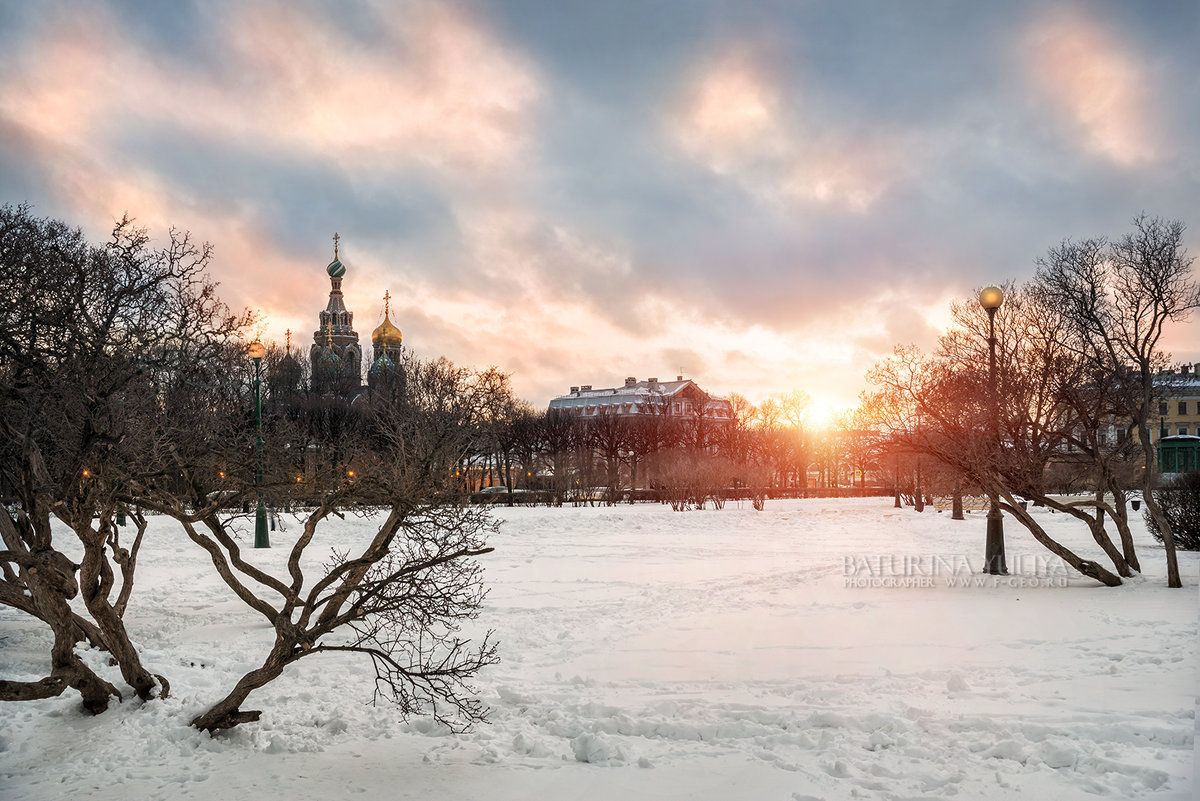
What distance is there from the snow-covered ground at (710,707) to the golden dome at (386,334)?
325 feet

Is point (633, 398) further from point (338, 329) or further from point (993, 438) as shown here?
point (993, 438)

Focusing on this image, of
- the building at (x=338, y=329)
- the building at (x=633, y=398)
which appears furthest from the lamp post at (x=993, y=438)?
the building at (x=338, y=329)

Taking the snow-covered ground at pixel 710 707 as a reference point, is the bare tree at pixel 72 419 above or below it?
above

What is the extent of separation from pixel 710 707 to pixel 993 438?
8152 millimetres

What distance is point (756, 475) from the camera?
4531cm

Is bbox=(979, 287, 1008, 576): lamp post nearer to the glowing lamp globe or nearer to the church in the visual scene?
the glowing lamp globe

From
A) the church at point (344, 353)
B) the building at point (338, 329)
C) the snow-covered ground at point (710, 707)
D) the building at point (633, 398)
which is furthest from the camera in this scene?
the building at point (338, 329)

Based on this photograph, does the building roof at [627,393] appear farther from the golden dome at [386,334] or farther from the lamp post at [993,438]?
the lamp post at [993,438]

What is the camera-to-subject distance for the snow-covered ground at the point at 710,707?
6465mm

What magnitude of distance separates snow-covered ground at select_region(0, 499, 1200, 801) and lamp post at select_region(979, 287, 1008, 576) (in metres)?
0.92

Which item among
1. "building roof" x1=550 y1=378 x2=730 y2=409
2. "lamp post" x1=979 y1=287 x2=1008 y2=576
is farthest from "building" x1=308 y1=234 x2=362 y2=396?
"lamp post" x1=979 y1=287 x2=1008 y2=576

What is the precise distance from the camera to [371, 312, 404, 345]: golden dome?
111250 millimetres

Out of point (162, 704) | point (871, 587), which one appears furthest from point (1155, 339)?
point (162, 704)

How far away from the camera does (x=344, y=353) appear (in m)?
119
